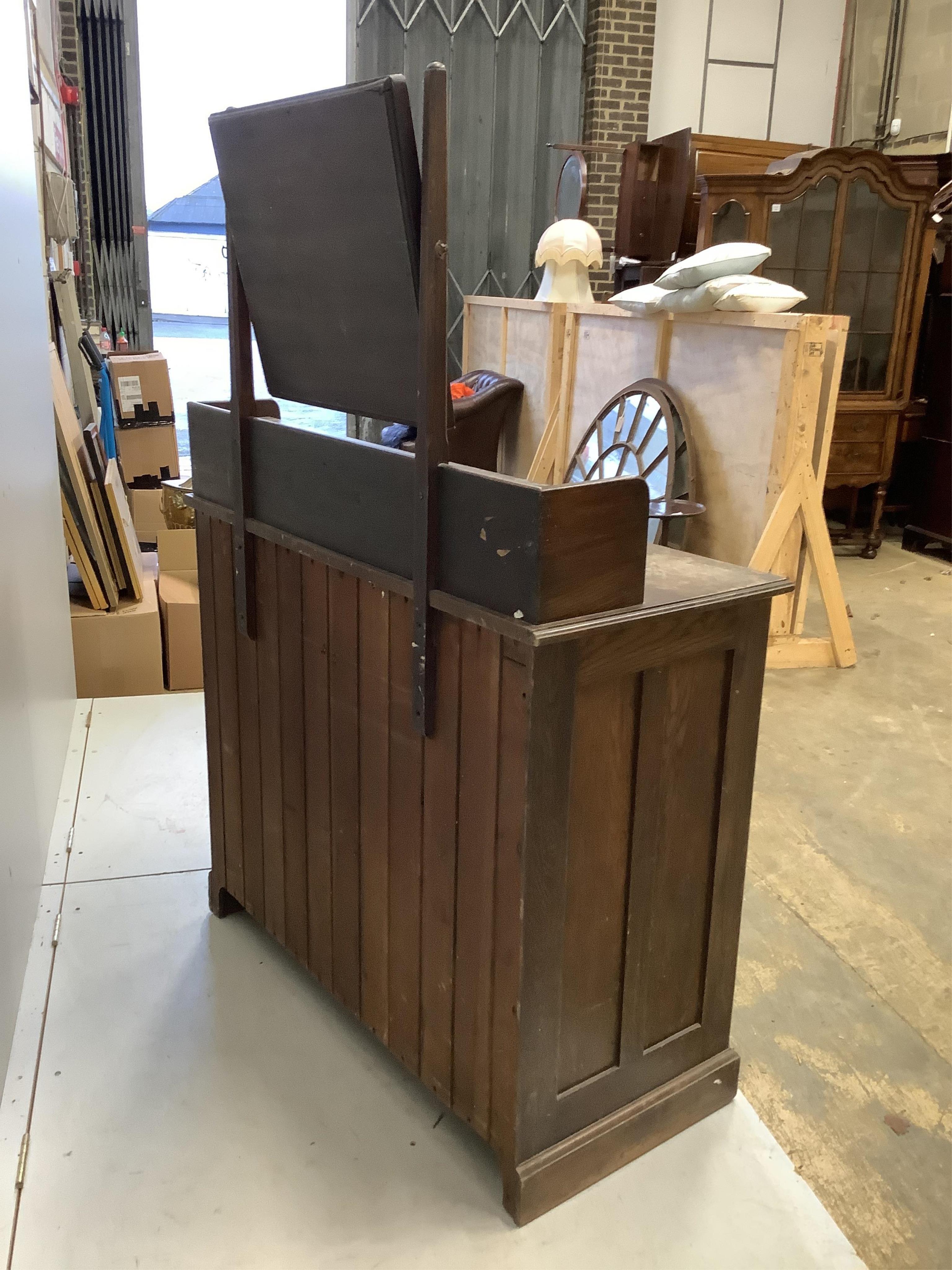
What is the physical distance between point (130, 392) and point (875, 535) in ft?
13.3

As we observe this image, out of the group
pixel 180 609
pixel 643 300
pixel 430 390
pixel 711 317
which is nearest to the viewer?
pixel 430 390

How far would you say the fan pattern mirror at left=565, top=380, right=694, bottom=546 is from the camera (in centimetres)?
418

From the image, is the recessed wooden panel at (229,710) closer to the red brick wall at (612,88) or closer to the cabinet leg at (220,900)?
the cabinet leg at (220,900)

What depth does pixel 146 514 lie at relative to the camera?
4938 millimetres

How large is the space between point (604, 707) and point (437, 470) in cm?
37

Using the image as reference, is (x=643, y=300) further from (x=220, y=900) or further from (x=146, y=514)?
(x=220, y=900)

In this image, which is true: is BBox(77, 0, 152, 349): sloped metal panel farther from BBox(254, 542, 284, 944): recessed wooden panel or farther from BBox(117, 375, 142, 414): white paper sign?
BBox(254, 542, 284, 944): recessed wooden panel

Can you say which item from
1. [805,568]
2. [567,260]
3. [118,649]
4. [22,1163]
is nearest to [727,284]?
[805,568]

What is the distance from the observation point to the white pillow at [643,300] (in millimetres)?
4281

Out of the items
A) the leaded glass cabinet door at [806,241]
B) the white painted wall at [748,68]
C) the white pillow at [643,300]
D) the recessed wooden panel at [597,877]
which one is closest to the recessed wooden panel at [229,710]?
the recessed wooden panel at [597,877]

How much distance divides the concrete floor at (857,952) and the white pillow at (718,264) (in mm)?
1549

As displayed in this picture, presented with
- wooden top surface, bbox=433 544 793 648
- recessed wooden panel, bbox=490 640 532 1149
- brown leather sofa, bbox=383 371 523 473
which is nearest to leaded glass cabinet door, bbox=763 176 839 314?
brown leather sofa, bbox=383 371 523 473

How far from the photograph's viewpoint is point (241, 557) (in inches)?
70.4

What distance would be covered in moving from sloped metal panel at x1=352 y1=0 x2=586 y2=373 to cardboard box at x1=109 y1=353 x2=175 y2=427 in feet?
8.36
